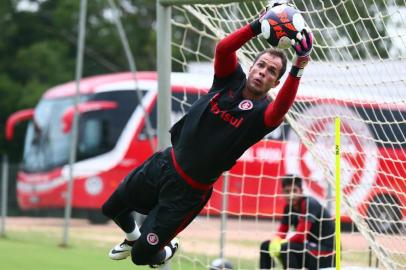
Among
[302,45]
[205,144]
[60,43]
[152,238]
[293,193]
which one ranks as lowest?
[152,238]

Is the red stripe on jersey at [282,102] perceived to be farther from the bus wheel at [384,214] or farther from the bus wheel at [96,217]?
the bus wheel at [96,217]

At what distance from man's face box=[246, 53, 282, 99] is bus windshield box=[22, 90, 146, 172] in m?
14.6

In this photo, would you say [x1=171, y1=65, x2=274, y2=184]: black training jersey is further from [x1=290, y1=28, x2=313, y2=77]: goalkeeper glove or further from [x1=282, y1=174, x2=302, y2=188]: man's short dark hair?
[x1=282, y1=174, x2=302, y2=188]: man's short dark hair

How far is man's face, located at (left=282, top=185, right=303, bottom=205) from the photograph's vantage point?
924 centimetres

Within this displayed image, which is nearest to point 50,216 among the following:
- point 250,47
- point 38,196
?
point 38,196

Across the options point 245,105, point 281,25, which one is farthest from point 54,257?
point 281,25

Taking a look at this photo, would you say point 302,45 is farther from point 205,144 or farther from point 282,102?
point 205,144

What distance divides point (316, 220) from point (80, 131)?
12330mm

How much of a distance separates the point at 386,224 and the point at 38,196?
1395cm

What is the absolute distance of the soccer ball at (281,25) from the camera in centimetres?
520

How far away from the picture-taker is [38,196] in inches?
824

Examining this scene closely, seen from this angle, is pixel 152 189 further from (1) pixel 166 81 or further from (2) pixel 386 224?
(2) pixel 386 224

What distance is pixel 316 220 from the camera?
9344 mm

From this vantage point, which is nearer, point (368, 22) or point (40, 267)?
point (368, 22)
